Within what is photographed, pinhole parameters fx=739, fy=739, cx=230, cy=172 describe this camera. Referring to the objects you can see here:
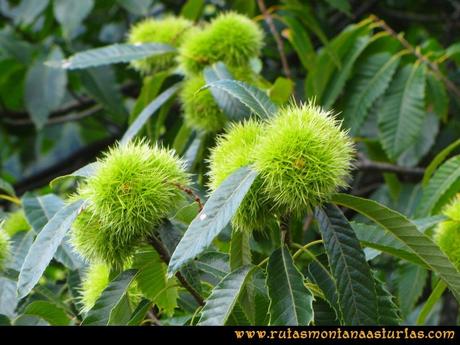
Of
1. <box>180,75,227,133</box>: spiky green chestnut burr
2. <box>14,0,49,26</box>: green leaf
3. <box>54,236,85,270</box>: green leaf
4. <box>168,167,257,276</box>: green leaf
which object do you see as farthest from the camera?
<box>14,0,49,26</box>: green leaf

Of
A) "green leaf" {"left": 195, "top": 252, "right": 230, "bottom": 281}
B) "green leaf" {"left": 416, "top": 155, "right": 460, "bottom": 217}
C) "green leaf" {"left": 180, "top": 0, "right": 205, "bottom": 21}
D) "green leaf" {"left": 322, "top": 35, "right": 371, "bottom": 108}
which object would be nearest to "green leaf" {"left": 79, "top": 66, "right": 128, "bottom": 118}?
"green leaf" {"left": 180, "top": 0, "right": 205, "bottom": 21}

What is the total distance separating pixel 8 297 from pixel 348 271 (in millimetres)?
783

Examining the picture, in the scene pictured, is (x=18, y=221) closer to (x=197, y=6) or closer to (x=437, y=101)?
(x=197, y=6)

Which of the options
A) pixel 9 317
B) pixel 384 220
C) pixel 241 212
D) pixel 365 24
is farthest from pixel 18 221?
pixel 365 24

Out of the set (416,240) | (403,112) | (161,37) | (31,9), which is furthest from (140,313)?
(31,9)

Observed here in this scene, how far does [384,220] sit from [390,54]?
1281 mm

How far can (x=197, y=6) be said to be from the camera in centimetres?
262

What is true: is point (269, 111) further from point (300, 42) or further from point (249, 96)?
point (300, 42)

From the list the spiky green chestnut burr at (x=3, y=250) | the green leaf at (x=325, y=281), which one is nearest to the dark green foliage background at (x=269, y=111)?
the green leaf at (x=325, y=281)

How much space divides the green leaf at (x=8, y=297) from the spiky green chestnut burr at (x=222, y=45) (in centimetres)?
76

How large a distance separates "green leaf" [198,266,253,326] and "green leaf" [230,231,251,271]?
0.26ft

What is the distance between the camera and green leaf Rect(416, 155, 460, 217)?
187cm

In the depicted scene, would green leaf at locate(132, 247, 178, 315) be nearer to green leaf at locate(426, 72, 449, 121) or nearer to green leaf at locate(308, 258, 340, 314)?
green leaf at locate(308, 258, 340, 314)

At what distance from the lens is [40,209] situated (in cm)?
181
